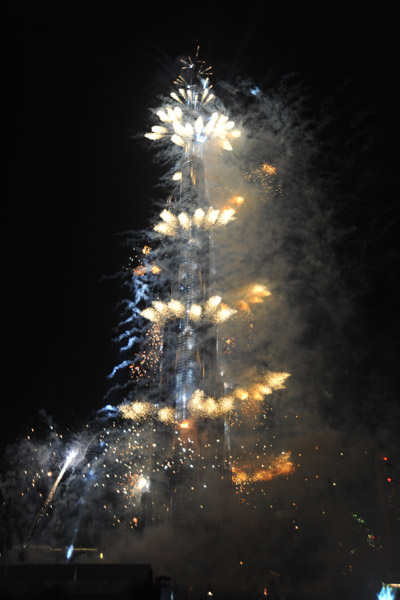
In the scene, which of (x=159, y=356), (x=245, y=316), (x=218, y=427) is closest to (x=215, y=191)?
(x=245, y=316)

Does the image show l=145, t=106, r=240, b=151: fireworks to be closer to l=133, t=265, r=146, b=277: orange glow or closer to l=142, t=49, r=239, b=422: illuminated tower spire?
l=142, t=49, r=239, b=422: illuminated tower spire

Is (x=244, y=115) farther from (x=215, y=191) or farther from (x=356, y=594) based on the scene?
(x=356, y=594)

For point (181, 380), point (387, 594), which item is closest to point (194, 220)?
point (181, 380)

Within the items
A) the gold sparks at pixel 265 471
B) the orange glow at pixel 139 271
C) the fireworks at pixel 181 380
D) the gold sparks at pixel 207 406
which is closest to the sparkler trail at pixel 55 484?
the fireworks at pixel 181 380

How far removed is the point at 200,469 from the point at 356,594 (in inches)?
223

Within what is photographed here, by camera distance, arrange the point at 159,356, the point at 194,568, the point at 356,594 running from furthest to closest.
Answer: the point at 159,356
the point at 194,568
the point at 356,594

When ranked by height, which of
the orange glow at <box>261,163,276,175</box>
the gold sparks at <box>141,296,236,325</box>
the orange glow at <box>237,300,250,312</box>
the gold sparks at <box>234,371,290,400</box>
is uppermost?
the orange glow at <box>261,163,276,175</box>

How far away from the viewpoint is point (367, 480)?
59.7 ft

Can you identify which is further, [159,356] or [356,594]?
[159,356]

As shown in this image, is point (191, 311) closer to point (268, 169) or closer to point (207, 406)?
point (207, 406)

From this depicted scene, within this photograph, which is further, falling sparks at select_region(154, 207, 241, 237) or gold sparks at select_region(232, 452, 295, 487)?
falling sparks at select_region(154, 207, 241, 237)

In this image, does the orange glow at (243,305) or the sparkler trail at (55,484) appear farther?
the orange glow at (243,305)

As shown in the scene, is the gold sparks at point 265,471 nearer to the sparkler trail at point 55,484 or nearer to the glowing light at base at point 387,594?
the glowing light at base at point 387,594

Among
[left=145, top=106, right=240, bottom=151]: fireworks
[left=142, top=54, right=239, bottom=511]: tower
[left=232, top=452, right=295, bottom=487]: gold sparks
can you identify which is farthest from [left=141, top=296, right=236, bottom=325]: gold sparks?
[left=145, top=106, right=240, bottom=151]: fireworks
